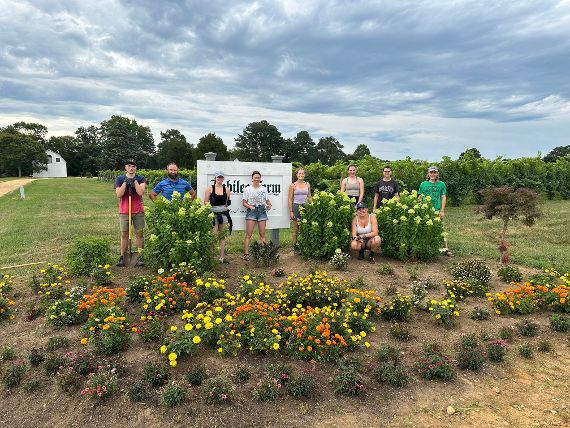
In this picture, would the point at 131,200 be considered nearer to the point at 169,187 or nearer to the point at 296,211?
the point at 169,187

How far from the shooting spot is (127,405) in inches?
126

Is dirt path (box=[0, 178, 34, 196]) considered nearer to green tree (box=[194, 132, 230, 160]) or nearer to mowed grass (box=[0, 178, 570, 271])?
mowed grass (box=[0, 178, 570, 271])

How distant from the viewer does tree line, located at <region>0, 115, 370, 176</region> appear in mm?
64750

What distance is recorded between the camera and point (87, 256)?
6.12 meters

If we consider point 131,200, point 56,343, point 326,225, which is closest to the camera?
point 56,343

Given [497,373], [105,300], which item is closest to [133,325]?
[105,300]

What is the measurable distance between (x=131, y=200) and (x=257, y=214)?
2.15 meters

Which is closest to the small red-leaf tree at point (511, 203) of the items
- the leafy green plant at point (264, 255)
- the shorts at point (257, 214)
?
the leafy green plant at point (264, 255)

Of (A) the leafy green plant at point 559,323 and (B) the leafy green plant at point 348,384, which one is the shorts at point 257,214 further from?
(A) the leafy green plant at point 559,323

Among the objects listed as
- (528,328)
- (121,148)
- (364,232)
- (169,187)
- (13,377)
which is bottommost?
(13,377)

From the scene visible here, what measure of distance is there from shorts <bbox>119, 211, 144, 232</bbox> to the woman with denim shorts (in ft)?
5.80

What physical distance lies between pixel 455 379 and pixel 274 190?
485cm

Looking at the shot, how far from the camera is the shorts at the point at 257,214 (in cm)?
720

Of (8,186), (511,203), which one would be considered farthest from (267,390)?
(8,186)
